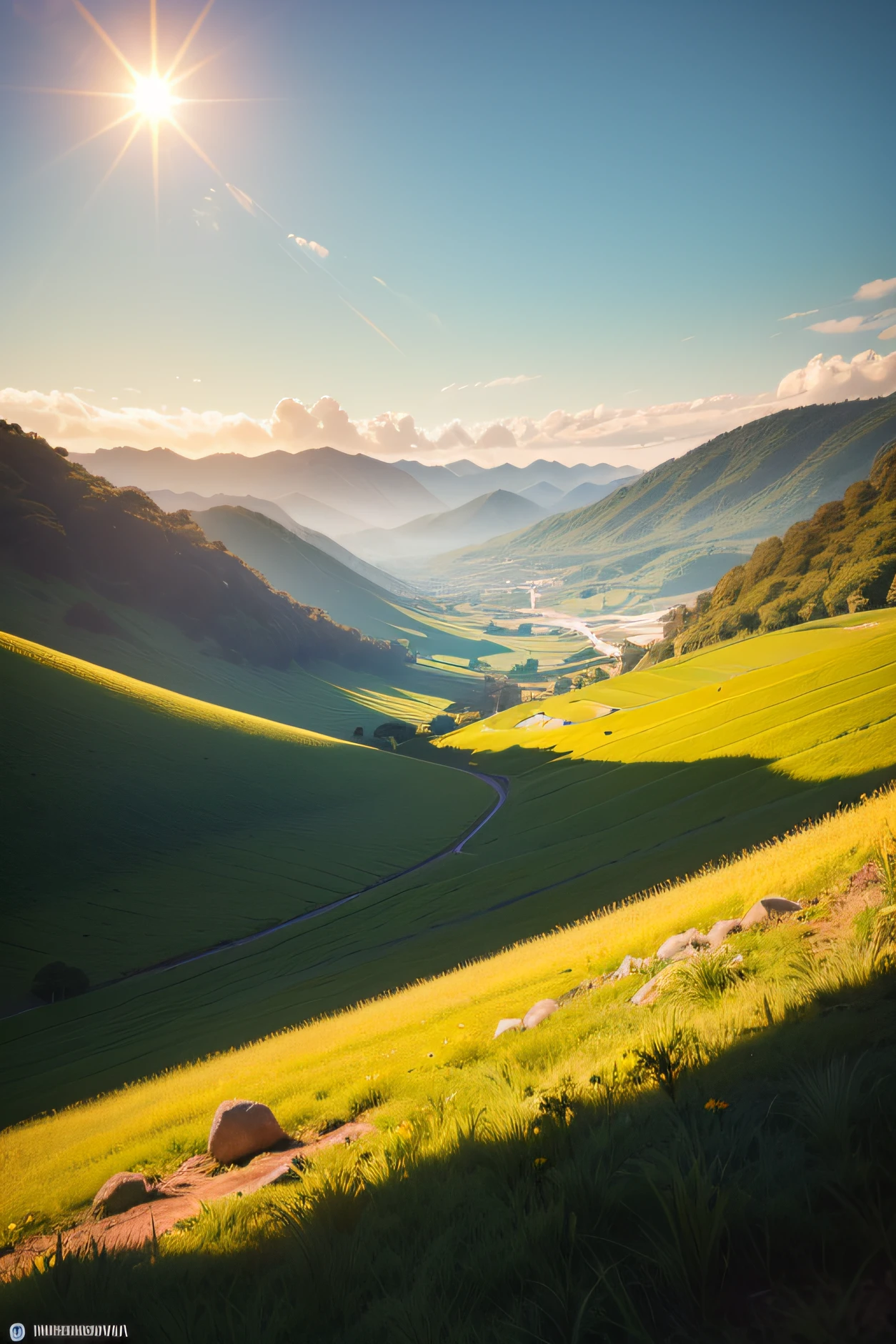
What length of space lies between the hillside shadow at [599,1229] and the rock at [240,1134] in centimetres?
391

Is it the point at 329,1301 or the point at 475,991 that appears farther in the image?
the point at 475,991

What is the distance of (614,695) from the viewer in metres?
87.8

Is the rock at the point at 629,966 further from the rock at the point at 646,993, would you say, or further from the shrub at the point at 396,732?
the shrub at the point at 396,732

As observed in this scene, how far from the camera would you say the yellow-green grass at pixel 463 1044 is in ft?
22.3

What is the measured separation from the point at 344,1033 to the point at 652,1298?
1294 cm

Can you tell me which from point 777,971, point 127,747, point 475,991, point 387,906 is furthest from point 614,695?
point 777,971

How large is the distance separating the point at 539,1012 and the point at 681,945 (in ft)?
9.38

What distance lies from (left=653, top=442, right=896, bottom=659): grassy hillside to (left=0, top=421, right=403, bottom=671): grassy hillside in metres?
111

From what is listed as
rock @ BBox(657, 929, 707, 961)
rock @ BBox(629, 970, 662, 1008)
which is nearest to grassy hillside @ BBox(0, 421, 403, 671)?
rock @ BBox(657, 929, 707, 961)

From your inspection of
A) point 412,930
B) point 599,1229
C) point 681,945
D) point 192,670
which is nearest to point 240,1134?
point 599,1229

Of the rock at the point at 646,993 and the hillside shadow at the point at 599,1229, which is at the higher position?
the hillside shadow at the point at 599,1229

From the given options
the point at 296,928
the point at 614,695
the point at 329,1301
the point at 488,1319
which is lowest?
the point at 296,928

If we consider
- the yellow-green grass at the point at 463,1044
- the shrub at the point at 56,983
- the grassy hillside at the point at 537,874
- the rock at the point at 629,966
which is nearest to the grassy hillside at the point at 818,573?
the grassy hillside at the point at 537,874

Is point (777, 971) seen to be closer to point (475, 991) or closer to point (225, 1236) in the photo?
point (225, 1236)
